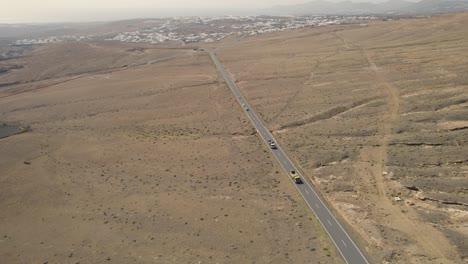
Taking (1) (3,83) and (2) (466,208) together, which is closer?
(2) (466,208)

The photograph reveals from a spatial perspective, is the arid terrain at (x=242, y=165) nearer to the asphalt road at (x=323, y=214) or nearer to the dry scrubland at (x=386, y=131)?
the dry scrubland at (x=386, y=131)

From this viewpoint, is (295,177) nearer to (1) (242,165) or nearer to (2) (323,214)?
(2) (323,214)

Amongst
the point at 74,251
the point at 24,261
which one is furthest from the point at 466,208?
the point at 24,261

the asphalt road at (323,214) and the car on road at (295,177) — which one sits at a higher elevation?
the car on road at (295,177)

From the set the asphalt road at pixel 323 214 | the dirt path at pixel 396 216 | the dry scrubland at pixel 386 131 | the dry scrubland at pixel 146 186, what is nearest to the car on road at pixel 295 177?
the asphalt road at pixel 323 214

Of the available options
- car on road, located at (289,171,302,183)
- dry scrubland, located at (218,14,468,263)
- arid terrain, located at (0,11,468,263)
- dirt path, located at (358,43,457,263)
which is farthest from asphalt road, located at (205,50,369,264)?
dirt path, located at (358,43,457,263)

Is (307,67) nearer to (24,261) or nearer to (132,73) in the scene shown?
(132,73)

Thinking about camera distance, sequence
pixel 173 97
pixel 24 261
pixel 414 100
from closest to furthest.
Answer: pixel 24 261, pixel 414 100, pixel 173 97
